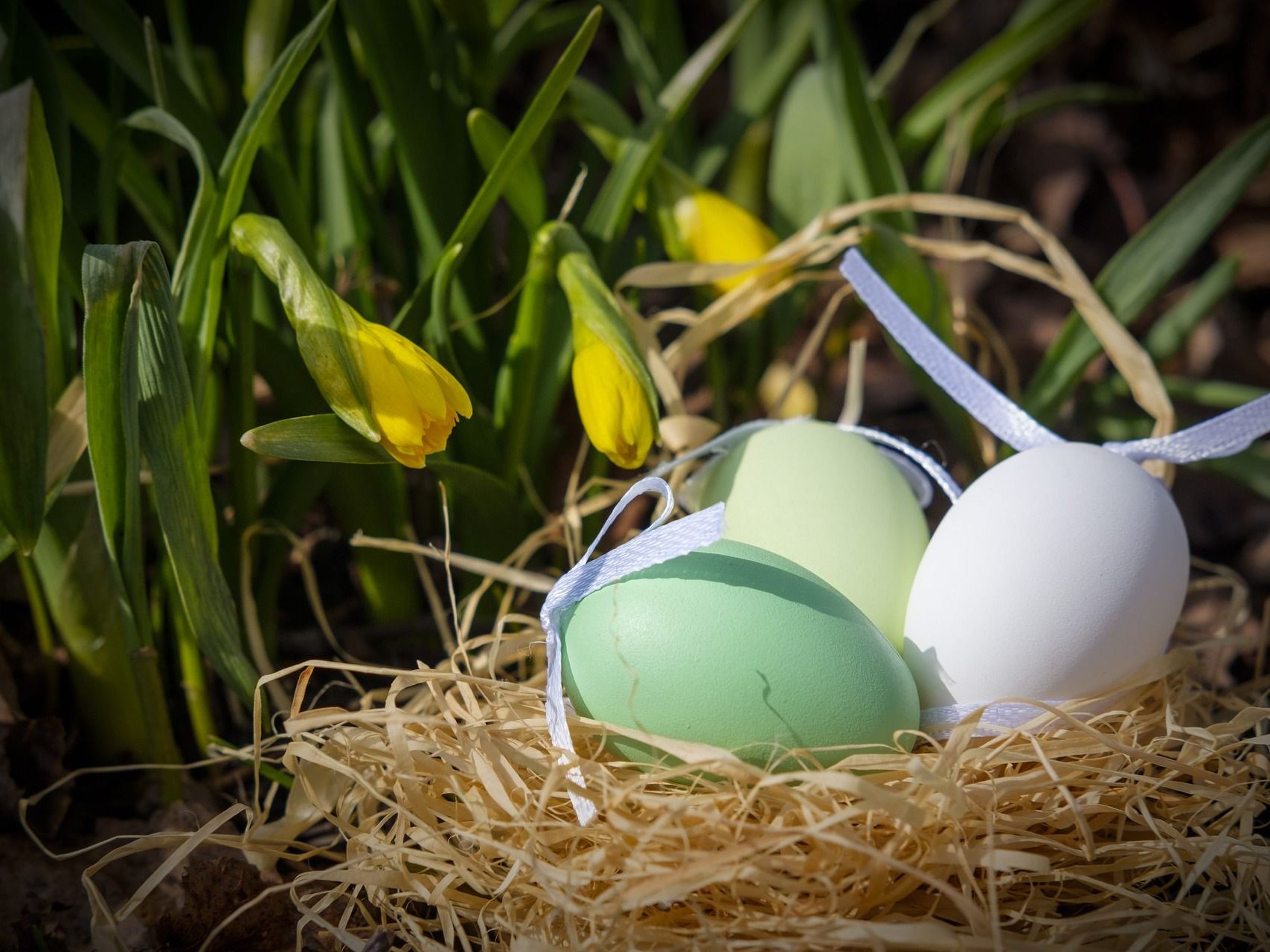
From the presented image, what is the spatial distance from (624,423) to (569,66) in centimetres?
24

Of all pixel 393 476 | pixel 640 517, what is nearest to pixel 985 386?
Result: pixel 640 517

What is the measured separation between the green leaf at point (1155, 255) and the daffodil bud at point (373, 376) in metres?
0.53

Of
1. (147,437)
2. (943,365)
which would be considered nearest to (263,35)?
(147,437)

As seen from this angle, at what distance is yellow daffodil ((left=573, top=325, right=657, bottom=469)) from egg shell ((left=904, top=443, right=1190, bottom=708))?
0.20 m

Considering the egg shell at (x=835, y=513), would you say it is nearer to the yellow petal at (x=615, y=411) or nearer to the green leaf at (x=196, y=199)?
the yellow petal at (x=615, y=411)

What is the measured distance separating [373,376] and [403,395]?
0.02 meters

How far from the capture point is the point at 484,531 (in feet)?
2.60

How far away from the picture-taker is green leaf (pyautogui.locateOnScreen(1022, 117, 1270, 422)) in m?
0.79

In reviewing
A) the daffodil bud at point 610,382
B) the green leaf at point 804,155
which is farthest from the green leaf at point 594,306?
the green leaf at point 804,155

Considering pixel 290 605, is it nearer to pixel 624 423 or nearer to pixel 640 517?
pixel 640 517

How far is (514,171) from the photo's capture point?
0.70 metres

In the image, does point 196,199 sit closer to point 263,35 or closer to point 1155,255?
point 263,35

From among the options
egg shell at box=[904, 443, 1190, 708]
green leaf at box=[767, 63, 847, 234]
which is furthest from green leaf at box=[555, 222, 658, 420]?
green leaf at box=[767, 63, 847, 234]

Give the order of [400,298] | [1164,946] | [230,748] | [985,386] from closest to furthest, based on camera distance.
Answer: [1164,946] → [230,748] → [985,386] → [400,298]
